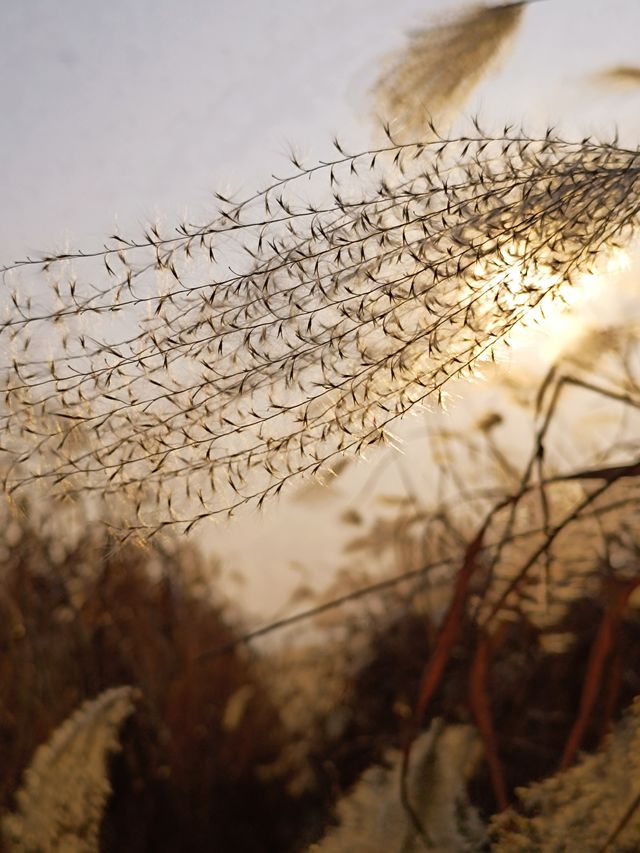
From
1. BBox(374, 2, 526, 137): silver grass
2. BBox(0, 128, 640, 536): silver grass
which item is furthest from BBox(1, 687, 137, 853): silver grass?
BBox(374, 2, 526, 137): silver grass

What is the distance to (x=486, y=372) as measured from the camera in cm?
42

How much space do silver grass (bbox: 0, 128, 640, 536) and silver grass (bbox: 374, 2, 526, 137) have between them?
0.11 m

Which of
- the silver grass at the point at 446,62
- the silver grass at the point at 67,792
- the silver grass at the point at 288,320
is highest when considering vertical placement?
the silver grass at the point at 446,62

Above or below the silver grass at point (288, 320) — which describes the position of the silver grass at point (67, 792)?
below

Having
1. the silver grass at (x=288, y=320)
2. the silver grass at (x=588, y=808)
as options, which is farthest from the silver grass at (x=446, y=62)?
the silver grass at (x=588, y=808)

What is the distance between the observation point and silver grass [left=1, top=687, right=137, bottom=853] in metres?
0.54

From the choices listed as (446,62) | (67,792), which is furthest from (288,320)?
(67,792)

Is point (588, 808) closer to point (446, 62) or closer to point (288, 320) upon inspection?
point (288, 320)

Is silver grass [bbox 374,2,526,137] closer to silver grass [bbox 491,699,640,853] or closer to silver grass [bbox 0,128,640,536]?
silver grass [bbox 0,128,640,536]

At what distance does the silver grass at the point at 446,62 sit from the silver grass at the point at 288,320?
0.36 feet

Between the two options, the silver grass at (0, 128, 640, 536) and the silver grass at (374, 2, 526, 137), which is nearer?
the silver grass at (0, 128, 640, 536)

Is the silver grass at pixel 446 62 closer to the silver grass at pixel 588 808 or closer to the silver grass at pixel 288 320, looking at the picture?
the silver grass at pixel 288 320

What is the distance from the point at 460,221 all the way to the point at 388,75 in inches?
6.6

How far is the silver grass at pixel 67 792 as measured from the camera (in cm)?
54
